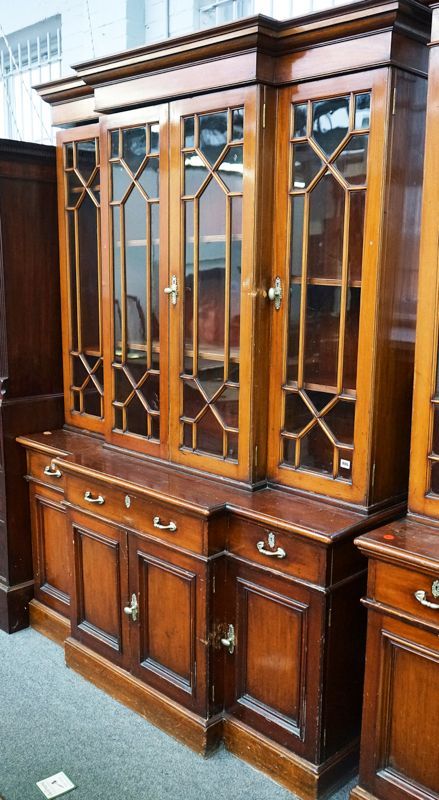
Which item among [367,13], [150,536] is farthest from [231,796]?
[367,13]

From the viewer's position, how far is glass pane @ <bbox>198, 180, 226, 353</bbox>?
2126 mm

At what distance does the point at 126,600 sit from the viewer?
235cm

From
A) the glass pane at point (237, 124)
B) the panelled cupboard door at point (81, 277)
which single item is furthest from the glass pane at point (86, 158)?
the glass pane at point (237, 124)

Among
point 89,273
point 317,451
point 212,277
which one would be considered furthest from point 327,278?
point 89,273

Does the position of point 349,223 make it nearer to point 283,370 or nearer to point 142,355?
point 283,370

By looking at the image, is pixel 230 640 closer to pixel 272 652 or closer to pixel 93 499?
pixel 272 652

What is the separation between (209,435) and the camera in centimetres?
225

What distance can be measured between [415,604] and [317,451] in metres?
0.54

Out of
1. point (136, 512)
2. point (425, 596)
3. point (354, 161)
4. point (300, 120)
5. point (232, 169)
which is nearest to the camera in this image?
point (425, 596)

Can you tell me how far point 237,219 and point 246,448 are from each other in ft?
2.18

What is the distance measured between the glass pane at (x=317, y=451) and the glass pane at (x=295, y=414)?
0.03 metres

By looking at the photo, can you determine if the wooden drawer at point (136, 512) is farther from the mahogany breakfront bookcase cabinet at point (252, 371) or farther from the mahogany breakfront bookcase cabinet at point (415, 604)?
the mahogany breakfront bookcase cabinet at point (415, 604)

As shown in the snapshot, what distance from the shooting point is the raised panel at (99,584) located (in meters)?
2.38

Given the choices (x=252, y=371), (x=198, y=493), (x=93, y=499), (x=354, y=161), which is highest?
(x=354, y=161)
